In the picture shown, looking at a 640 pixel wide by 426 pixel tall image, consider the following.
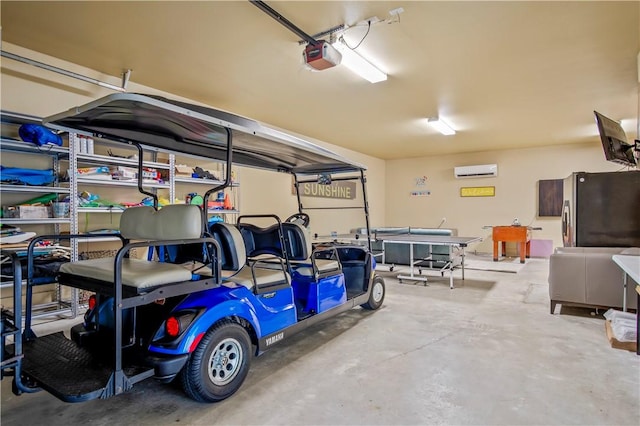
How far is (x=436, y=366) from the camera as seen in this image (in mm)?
2699

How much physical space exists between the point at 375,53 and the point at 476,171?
7.44 metres

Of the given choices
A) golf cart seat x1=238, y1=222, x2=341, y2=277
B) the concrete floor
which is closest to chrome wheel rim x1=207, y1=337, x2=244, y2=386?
the concrete floor

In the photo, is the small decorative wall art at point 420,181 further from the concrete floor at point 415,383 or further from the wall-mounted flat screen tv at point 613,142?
the concrete floor at point 415,383

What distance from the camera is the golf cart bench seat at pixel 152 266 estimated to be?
190 centimetres

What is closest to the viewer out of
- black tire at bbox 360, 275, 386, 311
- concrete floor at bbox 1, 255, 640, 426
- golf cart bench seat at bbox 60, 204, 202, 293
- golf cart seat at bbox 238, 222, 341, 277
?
golf cart bench seat at bbox 60, 204, 202, 293

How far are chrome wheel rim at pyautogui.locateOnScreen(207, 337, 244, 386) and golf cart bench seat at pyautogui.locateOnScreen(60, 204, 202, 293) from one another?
512 mm

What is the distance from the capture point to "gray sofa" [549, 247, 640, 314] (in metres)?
3.64

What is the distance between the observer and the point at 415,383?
243cm

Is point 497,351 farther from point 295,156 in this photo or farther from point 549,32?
point 549,32

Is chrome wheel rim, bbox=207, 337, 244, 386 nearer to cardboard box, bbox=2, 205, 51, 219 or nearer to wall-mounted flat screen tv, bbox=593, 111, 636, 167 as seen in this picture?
cardboard box, bbox=2, 205, 51, 219

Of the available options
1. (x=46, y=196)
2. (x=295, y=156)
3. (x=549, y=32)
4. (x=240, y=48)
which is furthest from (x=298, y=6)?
(x=46, y=196)

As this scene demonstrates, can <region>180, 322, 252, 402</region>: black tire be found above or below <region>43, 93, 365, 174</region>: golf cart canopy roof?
below

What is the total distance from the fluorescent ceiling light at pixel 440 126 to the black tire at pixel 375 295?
3.73 meters

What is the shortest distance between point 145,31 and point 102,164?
185 cm
